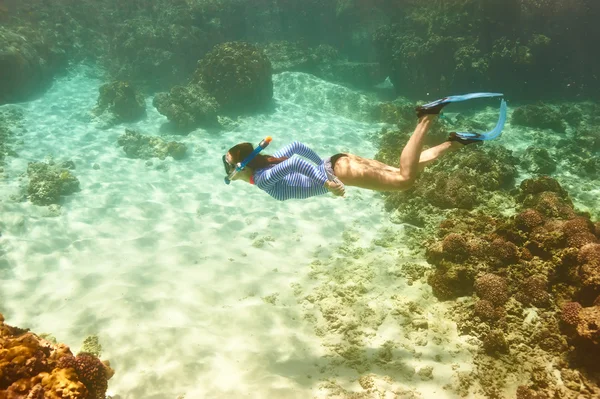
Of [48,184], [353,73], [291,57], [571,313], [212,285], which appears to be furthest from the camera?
[291,57]

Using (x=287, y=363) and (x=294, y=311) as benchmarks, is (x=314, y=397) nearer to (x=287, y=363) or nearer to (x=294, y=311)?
(x=287, y=363)

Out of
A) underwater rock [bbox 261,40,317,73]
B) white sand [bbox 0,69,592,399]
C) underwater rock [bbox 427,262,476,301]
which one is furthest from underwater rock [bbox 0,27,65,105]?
underwater rock [bbox 427,262,476,301]

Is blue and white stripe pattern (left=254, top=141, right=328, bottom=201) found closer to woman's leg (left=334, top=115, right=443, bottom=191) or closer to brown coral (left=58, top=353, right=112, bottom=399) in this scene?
woman's leg (left=334, top=115, right=443, bottom=191)

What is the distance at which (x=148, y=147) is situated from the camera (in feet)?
48.4

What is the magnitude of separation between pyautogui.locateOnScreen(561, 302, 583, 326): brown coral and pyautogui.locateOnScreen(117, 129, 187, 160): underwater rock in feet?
43.9

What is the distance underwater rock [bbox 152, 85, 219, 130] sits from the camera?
16094 mm

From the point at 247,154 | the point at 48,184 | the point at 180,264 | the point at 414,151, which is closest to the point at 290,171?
the point at 247,154

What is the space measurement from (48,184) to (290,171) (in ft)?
33.2

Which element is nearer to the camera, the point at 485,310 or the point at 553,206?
the point at 485,310

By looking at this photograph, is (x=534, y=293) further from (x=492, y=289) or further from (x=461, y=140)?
(x=461, y=140)

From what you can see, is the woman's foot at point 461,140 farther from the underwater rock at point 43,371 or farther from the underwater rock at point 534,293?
the underwater rock at point 43,371

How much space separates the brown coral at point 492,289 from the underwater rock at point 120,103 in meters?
18.1

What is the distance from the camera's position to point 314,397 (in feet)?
14.4

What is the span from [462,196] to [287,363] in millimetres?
5743
